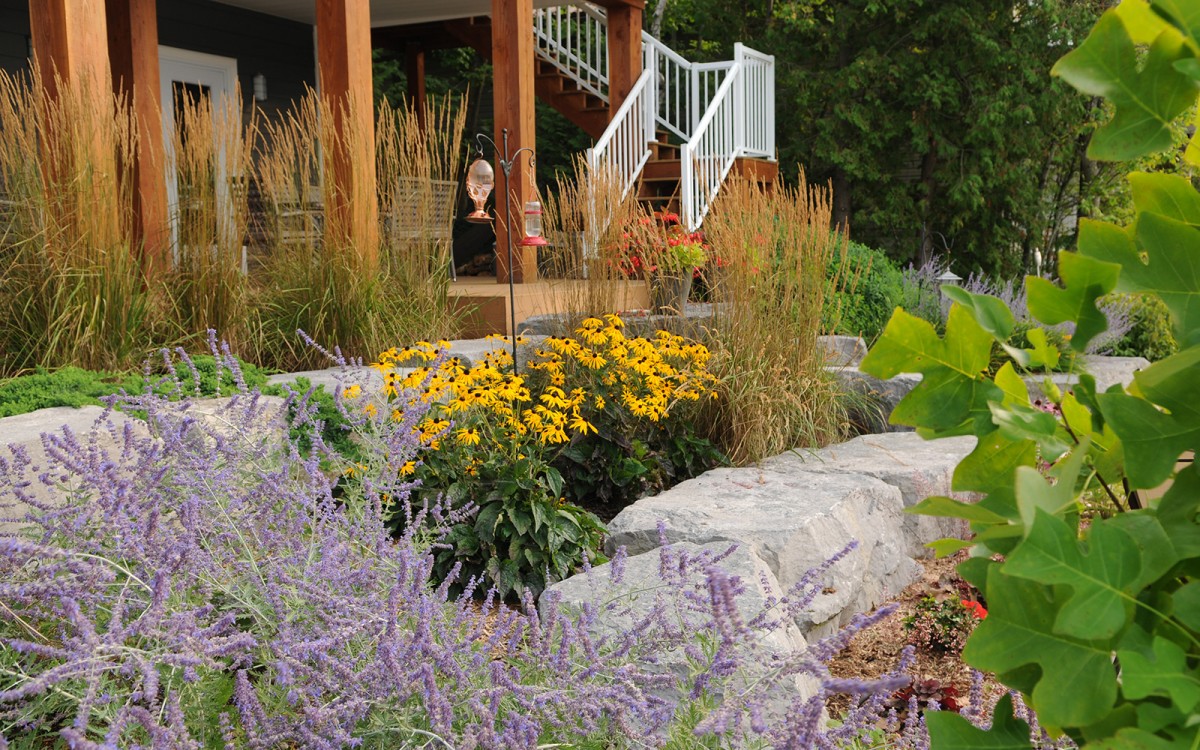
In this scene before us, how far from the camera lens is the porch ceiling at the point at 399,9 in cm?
1009

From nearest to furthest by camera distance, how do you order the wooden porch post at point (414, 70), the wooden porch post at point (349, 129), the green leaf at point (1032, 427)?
the green leaf at point (1032, 427) < the wooden porch post at point (349, 129) < the wooden porch post at point (414, 70)

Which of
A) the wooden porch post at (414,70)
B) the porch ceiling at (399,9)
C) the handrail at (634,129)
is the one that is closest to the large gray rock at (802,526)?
the handrail at (634,129)

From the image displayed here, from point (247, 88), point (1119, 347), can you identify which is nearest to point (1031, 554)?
point (1119, 347)

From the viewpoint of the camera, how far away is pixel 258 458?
209 centimetres

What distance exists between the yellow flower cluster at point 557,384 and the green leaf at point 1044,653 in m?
2.72

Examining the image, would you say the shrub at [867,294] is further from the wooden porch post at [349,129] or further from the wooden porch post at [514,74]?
the wooden porch post at [349,129]

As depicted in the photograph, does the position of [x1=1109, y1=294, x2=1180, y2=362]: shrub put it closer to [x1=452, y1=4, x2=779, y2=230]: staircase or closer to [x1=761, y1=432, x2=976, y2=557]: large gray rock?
[x1=452, y1=4, x2=779, y2=230]: staircase

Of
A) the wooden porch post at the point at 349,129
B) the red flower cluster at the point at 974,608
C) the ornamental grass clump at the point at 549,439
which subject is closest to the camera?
the red flower cluster at the point at 974,608

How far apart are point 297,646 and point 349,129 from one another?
457 cm

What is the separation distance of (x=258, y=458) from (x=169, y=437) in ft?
0.68

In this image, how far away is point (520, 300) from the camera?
696cm

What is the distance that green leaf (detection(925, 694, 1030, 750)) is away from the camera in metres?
0.63

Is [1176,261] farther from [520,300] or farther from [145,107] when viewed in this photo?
[145,107]

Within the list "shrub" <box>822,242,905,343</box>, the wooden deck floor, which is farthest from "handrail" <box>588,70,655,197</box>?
the wooden deck floor
